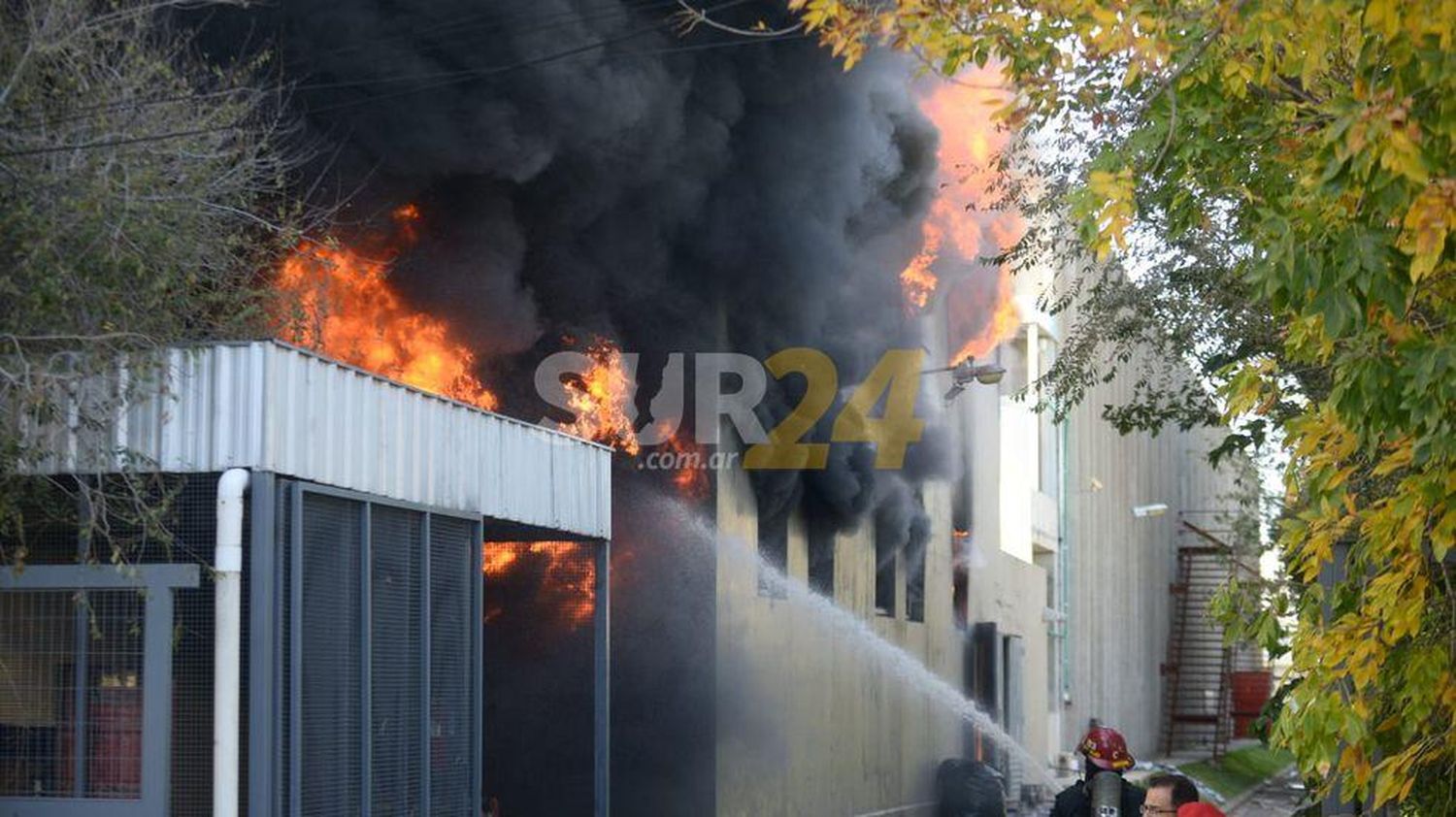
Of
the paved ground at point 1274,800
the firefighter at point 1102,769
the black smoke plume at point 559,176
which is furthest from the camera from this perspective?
the paved ground at point 1274,800

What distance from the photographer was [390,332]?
1870 cm

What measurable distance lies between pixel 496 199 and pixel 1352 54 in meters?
12.8

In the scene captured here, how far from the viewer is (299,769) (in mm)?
10039

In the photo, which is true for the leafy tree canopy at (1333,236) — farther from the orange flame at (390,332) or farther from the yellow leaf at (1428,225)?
the orange flame at (390,332)

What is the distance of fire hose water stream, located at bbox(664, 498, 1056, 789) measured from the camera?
60.5 feet

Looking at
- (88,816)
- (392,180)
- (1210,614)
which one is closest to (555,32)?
(392,180)

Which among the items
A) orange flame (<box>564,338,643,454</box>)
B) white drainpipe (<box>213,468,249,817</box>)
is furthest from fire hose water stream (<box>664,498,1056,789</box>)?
white drainpipe (<box>213,468,249,817</box>)

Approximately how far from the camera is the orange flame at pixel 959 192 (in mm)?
21922

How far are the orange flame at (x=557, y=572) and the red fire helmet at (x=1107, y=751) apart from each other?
10.2 m

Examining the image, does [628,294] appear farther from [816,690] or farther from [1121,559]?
[1121,559]

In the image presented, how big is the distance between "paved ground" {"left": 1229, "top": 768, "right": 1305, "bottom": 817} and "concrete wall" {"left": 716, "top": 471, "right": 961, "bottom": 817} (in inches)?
241

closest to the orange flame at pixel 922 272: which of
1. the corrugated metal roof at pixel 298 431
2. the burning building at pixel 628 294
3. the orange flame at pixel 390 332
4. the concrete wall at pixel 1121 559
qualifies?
the burning building at pixel 628 294

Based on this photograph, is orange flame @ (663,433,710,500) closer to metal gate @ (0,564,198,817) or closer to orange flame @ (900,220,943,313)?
orange flame @ (900,220,943,313)

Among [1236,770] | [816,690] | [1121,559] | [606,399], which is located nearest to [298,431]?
[606,399]
